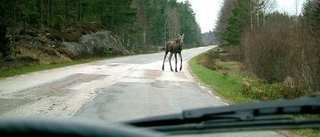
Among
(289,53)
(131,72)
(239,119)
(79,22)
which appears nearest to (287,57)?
(289,53)

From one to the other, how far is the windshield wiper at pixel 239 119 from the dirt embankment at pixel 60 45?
81.3ft

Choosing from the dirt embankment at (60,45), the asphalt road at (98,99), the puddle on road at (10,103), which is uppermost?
the dirt embankment at (60,45)

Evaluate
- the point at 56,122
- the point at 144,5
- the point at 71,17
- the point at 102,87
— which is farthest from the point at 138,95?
the point at 144,5

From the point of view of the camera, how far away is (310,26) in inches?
742

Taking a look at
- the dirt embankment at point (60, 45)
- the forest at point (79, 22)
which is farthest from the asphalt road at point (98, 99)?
the forest at point (79, 22)

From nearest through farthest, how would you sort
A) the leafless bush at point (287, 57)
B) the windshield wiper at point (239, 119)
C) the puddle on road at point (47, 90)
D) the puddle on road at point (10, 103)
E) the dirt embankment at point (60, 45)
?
the windshield wiper at point (239, 119) < the puddle on road at point (10, 103) < the puddle on road at point (47, 90) < the leafless bush at point (287, 57) < the dirt embankment at point (60, 45)

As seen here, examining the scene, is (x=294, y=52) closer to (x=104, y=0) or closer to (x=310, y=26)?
(x=310, y=26)

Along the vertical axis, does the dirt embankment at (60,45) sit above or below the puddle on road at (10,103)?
above

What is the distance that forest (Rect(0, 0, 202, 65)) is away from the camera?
32216mm

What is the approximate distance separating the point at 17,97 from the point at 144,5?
3436 inches

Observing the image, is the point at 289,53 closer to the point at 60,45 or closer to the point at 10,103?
the point at 10,103

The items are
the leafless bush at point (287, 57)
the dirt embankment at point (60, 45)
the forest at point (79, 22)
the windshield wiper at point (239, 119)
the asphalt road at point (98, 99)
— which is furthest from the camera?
the dirt embankment at point (60, 45)

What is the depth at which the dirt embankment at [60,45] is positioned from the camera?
1296 inches

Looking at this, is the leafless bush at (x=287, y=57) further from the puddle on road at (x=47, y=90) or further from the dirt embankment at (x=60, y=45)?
the dirt embankment at (x=60, y=45)
